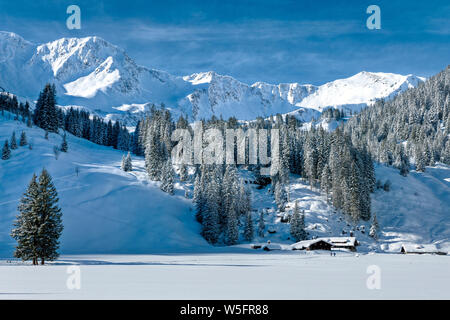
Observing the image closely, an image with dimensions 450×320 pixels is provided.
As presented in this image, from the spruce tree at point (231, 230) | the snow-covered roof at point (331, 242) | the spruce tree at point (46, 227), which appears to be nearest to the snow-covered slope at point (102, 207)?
the spruce tree at point (231, 230)

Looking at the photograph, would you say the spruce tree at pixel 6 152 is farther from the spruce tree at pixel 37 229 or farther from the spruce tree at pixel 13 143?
the spruce tree at pixel 37 229

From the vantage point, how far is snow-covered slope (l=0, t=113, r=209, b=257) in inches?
2306

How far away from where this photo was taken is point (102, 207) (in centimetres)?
6781

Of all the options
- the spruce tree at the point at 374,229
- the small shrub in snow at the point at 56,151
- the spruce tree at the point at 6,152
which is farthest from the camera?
the spruce tree at the point at 374,229

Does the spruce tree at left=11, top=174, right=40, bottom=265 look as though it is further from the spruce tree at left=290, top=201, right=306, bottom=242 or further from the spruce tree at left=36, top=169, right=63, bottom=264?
the spruce tree at left=290, top=201, right=306, bottom=242

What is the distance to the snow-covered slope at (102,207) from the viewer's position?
5856 centimetres

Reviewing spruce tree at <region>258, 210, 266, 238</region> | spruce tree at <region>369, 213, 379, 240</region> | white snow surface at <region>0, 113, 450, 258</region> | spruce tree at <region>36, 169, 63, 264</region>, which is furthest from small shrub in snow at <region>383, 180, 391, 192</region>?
spruce tree at <region>36, 169, 63, 264</region>

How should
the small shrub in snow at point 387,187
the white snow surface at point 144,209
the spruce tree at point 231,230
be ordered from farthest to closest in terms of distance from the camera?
the small shrub in snow at point 387,187 < the spruce tree at point 231,230 < the white snow surface at point 144,209

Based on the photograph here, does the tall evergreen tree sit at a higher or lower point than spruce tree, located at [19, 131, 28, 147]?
higher

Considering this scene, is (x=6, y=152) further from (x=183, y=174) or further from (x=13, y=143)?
(x=183, y=174)

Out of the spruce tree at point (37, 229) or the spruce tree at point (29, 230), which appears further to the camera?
the spruce tree at point (37, 229)
